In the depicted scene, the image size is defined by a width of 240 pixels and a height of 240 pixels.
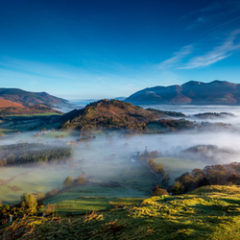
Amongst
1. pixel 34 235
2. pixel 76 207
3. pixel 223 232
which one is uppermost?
pixel 223 232

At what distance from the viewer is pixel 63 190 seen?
338 feet

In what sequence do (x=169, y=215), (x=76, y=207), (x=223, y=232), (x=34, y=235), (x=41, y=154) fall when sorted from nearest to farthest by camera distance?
(x=223, y=232), (x=34, y=235), (x=169, y=215), (x=76, y=207), (x=41, y=154)

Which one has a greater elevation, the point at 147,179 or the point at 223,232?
the point at 223,232

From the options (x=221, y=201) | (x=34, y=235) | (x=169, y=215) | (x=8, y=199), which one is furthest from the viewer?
(x=8, y=199)

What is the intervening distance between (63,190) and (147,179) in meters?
62.4

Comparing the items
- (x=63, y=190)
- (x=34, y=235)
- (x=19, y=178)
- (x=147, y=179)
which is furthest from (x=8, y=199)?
(x=34, y=235)

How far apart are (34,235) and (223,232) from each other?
40.4 feet

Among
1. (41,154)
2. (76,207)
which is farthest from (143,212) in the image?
(41,154)

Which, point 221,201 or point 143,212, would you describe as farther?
point 221,201

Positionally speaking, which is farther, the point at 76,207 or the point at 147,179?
the point at 147,179

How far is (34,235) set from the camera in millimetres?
10805

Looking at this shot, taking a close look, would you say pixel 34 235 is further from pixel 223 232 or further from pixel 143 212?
pixel 223 232

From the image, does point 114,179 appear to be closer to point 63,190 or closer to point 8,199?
point 63,190

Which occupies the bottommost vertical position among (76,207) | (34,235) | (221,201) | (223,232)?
(76,207)
